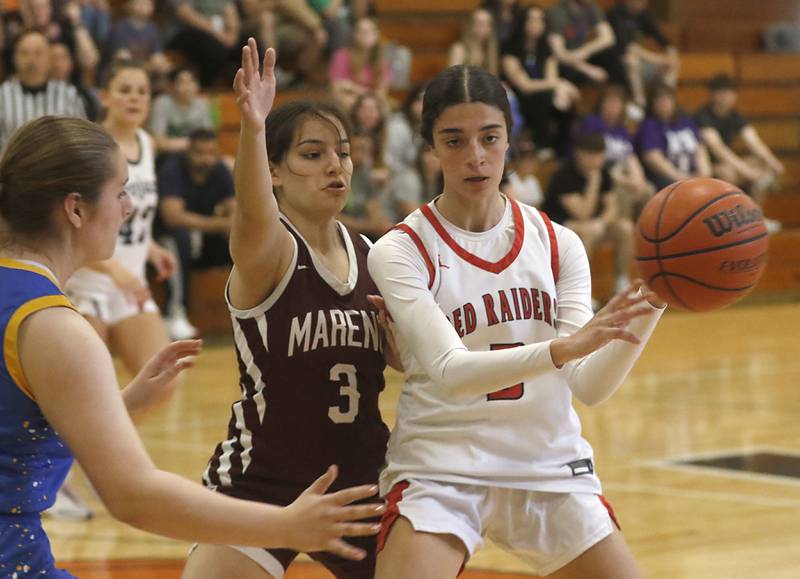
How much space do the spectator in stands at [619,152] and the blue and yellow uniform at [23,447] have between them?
10.9m

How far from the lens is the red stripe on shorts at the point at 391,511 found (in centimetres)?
337

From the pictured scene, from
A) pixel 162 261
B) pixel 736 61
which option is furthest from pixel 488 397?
pixel 736 61

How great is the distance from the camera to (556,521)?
11.2ft

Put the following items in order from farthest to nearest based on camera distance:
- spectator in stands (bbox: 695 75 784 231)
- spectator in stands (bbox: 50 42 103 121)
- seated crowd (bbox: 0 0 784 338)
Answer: spectator in stands (bbox: 695 75 784 231) < seated crowd (bbox: 0 0 784 338) < spectator in stands (bbox: 50 42 103 121)

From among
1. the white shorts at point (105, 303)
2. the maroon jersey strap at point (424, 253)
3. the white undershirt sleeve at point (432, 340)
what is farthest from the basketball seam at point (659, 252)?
the white shorts at point (105, 303)

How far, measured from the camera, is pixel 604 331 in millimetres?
3043

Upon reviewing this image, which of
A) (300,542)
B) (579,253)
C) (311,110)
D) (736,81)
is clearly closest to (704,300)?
(579,253)

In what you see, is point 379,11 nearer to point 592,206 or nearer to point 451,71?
point 592,206

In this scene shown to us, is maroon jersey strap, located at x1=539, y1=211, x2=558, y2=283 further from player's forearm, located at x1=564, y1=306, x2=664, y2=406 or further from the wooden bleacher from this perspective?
the wooden bleacher

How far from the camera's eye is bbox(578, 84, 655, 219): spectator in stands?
13227 mm

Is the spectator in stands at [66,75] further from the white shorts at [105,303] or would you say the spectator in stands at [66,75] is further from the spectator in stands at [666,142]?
the spectator in stands at [666,142]

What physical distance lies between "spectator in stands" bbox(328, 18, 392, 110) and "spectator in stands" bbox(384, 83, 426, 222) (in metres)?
0.38

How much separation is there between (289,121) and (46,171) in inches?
45.4

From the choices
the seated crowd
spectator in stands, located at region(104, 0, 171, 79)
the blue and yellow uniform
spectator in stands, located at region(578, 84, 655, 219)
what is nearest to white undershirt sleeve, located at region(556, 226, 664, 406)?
the blue and yellow uniform
